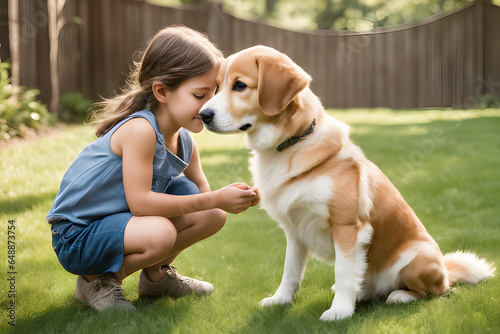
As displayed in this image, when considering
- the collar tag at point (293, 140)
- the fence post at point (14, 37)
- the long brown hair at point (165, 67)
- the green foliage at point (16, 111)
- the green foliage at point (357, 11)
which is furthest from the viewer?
the green foliage at point (357, 11)

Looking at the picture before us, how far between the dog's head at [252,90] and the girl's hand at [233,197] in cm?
28

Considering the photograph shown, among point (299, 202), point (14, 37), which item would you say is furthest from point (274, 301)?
point (14, 37)

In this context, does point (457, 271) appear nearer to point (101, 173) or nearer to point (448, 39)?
point (101, 173)

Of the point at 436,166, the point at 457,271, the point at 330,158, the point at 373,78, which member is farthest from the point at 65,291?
the point at 373,78

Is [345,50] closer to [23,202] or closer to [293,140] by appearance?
[23,202]

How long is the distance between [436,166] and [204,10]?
6754 millimetres

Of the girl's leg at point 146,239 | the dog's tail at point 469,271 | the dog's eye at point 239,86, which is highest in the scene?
the dog's eye at point 239,86

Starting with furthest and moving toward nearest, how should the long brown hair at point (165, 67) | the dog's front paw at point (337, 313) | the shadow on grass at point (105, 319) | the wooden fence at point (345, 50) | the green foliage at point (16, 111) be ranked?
1. the wooden fence at point (345, 50)
2. the green foliage at point (16, 111)
3. the long brown hair at point (165, 67)
4. the dog's front paw at point (337, 313)
5. the shadow on grass at point (105, 319)

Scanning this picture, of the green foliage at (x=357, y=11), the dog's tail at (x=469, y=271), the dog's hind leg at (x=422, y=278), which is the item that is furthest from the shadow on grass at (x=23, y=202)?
the green foliage at (x=357, y=11)

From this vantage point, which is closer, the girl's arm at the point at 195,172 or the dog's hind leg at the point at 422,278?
the dog's hind leg at the point at 422,278

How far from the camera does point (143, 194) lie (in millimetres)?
2422

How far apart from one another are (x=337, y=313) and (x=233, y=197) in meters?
0.72

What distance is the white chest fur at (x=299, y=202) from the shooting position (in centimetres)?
234

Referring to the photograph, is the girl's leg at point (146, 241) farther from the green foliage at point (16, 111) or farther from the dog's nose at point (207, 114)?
the green foliage at point (16, 111)
